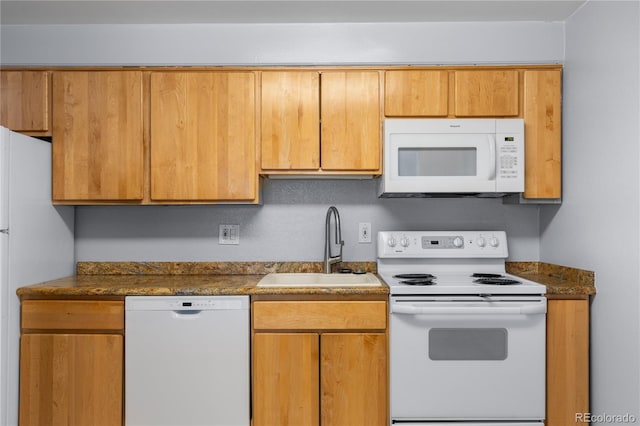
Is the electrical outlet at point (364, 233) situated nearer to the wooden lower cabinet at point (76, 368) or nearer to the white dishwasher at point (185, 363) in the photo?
the white dishwasher at point (185, 363)

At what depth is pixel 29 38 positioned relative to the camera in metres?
2.40

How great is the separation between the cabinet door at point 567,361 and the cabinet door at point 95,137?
7.09ft

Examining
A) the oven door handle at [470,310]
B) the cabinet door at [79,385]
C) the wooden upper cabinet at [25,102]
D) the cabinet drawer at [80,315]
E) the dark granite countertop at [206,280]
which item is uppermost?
the wooden upper cabinet at [25,102]

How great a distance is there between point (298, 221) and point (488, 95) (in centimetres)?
125

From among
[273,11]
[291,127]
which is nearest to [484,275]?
[291,127]

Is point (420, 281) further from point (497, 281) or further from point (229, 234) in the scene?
point (229, 234)

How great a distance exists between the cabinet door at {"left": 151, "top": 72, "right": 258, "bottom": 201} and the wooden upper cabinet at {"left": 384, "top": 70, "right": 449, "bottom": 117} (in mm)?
741

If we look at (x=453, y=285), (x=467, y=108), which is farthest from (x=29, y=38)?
(x=453, y=285)

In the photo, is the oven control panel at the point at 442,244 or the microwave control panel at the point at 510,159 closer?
the microwave control panel at the point at 510,159

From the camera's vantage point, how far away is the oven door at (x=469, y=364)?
206cm

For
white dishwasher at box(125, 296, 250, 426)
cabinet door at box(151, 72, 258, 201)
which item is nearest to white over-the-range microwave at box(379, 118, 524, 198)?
cabinet door at box(151, 72, 258, 201)

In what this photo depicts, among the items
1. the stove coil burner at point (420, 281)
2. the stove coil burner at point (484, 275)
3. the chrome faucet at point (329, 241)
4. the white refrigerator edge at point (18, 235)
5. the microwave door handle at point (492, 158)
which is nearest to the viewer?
the white refrigerator edge at point (18, 235)

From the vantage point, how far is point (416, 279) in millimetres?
2277

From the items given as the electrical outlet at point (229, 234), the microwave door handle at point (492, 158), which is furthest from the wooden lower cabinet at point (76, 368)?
the microwave door handle at point (492, 158)
